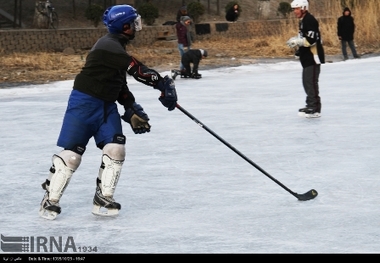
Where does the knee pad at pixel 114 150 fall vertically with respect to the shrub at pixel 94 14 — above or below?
above

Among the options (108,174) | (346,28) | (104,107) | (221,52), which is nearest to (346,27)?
(346,28)

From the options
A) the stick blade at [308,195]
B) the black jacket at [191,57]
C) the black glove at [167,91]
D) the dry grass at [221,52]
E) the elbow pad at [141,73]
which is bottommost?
the dry grass at [221,52]

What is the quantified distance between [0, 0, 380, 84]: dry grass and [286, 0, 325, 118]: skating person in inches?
287

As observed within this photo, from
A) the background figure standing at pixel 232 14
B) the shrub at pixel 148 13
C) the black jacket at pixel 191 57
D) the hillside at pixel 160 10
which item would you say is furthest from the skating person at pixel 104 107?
the background figure standing at pixel 232 14

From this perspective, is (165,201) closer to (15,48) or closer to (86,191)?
(86,191)

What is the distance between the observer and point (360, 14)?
24359mm

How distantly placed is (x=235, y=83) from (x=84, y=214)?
9521 millimetres

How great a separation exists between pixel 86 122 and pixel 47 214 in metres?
0.67

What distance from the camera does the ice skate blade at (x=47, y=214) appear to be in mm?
6113

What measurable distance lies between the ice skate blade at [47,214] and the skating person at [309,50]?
5.53 metres

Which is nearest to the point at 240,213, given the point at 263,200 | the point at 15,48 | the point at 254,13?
the point at 263,200

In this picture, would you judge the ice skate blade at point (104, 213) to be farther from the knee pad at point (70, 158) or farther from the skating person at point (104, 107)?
the knee pad at point (70, 158)

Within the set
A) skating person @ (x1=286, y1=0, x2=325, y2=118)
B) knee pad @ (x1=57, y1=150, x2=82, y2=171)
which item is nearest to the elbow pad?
knee pad @ (x1=57, y1=150, x2=82, y2=171)

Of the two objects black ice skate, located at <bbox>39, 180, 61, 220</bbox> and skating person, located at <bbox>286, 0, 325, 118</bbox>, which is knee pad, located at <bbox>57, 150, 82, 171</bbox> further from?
skating person, located at <bbox>286, 0, 325, 118</bbox>
